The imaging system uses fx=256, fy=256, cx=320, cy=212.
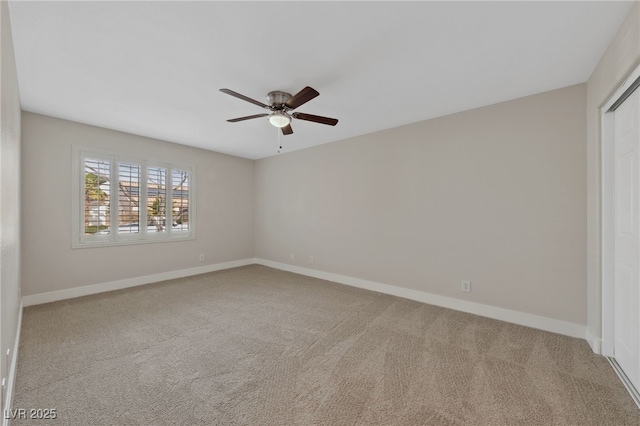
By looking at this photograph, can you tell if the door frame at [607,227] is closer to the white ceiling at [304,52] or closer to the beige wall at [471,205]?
the beige wall at [471,205]

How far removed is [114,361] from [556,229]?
4.29 meters

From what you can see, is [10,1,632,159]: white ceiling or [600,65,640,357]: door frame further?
[600,65,640,357]: door frame

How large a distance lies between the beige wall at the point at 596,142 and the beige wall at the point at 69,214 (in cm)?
552

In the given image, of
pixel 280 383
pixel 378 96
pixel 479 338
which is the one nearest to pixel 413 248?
pixel 479 338

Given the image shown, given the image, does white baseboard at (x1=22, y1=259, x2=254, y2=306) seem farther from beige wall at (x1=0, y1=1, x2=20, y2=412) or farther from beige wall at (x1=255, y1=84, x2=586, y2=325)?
beige wall at (x1=255, y1=84, x2=586, y2=325)

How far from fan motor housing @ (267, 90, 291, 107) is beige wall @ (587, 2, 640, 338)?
8.49 feet

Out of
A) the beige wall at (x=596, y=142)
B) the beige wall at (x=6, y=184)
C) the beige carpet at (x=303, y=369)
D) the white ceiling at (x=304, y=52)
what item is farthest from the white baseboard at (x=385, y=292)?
the white ceiling at (x=304, y=52)

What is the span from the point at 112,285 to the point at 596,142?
20.3ft

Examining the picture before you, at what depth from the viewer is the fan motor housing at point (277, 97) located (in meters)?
2.65

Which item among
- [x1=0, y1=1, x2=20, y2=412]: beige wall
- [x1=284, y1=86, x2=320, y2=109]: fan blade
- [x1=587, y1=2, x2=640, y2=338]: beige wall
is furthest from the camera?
[x1=284, y1=86, x2=320, y2=109]: fan blade

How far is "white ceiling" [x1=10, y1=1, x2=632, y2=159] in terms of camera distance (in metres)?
1.65

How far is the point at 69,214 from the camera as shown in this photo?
11.8 feet

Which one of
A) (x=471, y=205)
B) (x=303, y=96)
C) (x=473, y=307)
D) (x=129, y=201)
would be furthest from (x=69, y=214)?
(x=473, y=307)

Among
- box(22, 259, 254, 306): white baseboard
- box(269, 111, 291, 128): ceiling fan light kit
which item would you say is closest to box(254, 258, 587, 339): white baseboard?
box(22, 259, 254, 306): white baseboard
